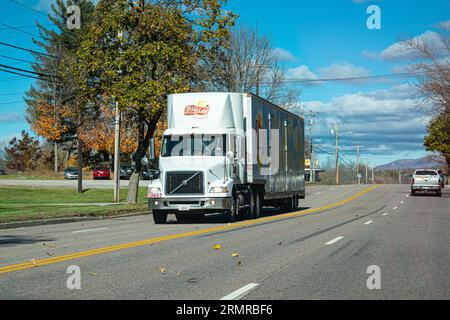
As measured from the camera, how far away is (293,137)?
91.0ft

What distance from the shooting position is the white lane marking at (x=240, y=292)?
24.2ft

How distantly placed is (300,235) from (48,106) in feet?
198

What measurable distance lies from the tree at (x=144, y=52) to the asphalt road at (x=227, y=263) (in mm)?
11299

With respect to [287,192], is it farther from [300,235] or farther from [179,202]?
[300,235]

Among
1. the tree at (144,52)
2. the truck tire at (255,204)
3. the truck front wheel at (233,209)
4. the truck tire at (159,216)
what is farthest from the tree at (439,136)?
the truck tire at (159,216)

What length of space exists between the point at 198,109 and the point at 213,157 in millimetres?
1793

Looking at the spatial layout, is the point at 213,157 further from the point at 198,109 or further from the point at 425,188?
the point at 425,188

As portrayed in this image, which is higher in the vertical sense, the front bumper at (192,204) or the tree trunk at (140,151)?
the tree trunk at (140,151)

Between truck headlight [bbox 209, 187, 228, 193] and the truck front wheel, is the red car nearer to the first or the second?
the truck front wheel

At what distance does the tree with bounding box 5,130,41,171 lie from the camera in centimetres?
8494

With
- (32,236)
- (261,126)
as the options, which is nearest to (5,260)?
(32,236)

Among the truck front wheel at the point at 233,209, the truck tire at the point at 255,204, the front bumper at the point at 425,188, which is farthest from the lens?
the front bumper at the point at 425,188

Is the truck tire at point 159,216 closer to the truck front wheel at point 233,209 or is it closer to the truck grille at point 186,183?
the truck grille at point 186,183

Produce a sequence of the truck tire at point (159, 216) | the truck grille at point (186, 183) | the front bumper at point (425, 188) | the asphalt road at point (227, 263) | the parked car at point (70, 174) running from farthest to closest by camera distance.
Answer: the parked car at point (70, 174), the front bumper at point (425, 188), the truck tire at point (159, 216), the truck grille at point (186, 183), the asphalt road at point (227, 263)
